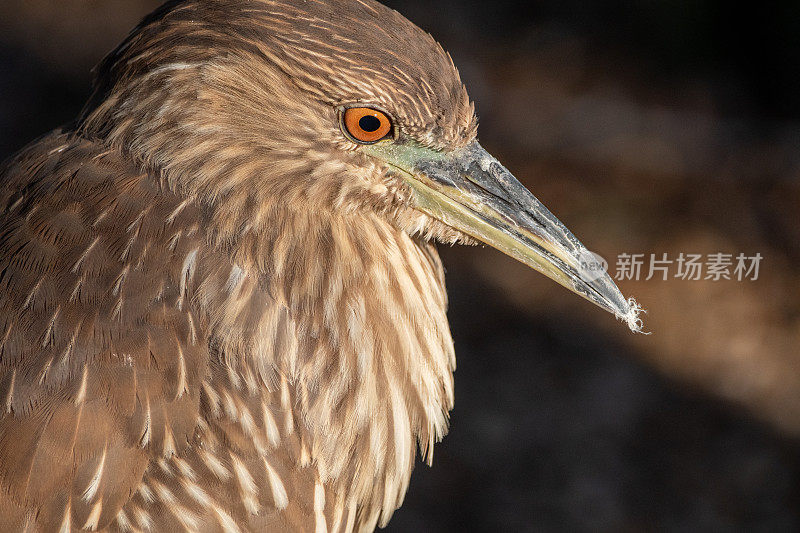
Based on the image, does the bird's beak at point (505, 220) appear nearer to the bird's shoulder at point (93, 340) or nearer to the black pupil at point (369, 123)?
the black pupil at point (369, 123)

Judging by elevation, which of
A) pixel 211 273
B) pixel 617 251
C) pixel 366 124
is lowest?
pixel 617 251

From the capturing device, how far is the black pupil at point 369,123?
5.87 feet

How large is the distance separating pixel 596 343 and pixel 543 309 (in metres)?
0.29

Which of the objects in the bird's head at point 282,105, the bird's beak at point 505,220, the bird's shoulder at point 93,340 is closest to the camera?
the bird's shoulder at point 93,340

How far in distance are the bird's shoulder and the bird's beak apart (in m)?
0.53

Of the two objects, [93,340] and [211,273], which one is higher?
[211,273]

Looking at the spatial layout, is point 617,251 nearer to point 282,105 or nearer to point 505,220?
point 505,220

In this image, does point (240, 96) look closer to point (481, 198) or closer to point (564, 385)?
point (481, 198)

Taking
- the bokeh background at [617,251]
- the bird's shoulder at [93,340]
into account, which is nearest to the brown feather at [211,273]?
the bird's shoulder at [93,340]

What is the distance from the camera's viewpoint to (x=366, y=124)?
5.89 feet

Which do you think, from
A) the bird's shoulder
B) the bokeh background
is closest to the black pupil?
the bird's shoulder

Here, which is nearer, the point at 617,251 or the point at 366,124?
the point at 366,124

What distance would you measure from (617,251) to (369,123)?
2600 mm

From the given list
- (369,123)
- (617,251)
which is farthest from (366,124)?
(617,251)
